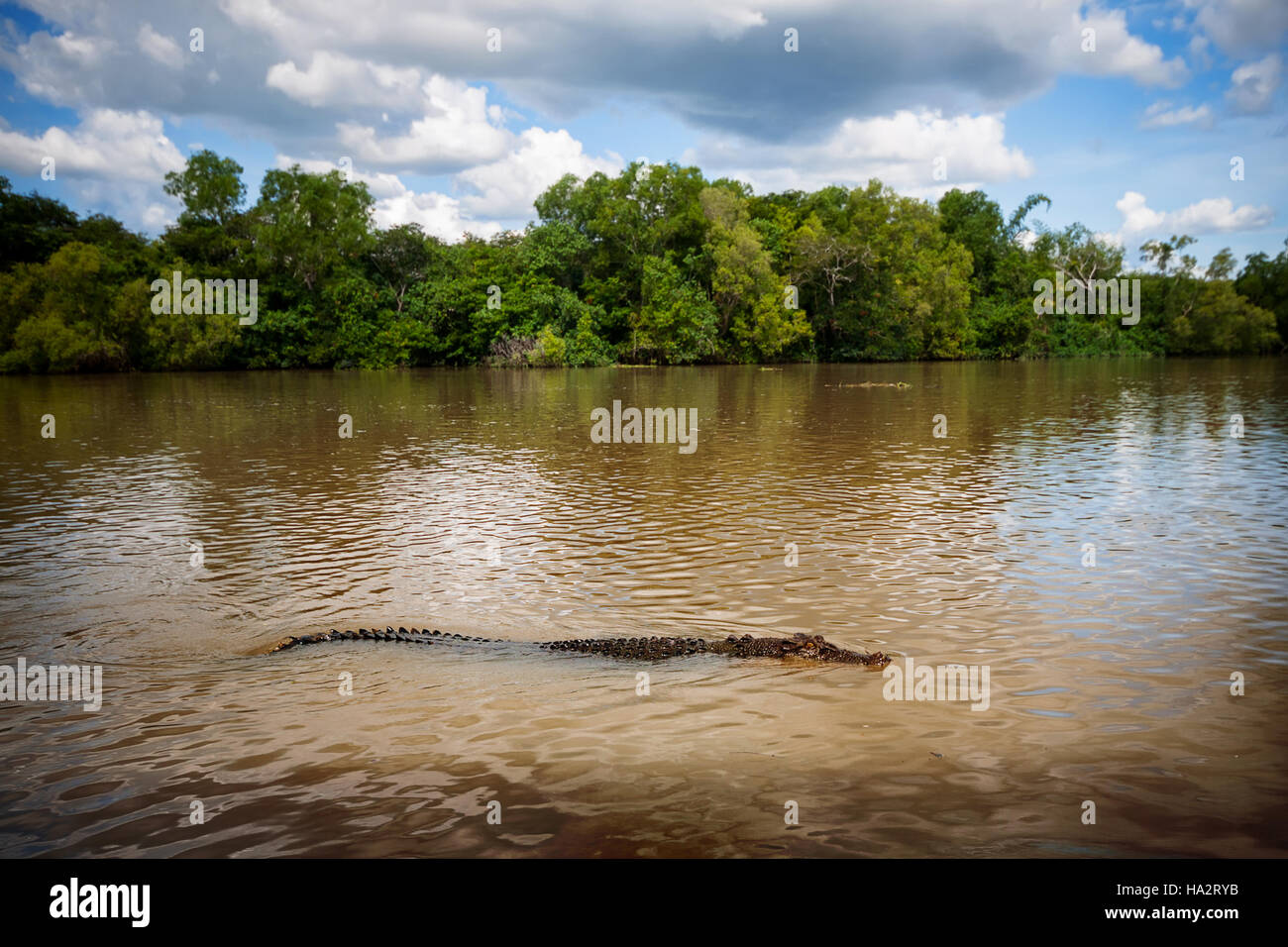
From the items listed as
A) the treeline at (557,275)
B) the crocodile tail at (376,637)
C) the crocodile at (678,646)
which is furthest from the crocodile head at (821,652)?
the treeline at (557,275)

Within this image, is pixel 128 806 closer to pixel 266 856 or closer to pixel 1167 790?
pixel 266 856

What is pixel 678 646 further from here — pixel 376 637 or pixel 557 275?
pixel 557 275

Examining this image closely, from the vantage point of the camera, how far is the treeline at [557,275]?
228 feet

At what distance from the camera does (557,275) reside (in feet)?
246

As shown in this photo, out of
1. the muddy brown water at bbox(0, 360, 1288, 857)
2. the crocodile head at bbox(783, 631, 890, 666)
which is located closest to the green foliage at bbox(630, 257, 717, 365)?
the muddy brown water at bbox(0, 360, 1288, 857)

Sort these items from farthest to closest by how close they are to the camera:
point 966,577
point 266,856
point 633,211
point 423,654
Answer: point 633,211
point 966,577
point 423,654
point 266,856

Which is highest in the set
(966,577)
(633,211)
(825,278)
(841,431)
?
(633,211)

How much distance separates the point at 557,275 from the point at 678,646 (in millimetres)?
70630

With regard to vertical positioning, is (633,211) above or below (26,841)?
above

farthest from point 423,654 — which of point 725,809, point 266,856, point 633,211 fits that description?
point 633,211

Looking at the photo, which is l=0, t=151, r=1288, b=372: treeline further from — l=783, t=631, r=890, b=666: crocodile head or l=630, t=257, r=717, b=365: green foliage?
l=783, t=631, r=890, b=666: crocodile head

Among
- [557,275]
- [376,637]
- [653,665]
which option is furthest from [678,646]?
[557,275]
